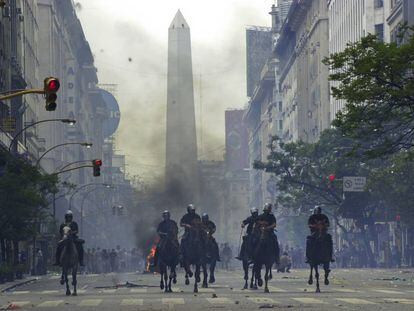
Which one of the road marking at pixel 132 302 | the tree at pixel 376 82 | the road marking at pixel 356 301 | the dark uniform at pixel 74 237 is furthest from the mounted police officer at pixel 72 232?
the tree at pixel 376 82

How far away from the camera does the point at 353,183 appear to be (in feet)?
317

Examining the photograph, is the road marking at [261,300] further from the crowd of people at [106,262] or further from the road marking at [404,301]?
the crowd of people at [106,262]

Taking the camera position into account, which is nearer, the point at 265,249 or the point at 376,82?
the point at 265,249

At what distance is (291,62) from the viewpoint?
195750mm

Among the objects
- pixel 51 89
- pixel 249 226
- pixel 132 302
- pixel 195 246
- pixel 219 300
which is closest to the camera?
pixel 51 89

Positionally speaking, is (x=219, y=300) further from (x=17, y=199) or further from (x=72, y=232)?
(x=17, y=199)

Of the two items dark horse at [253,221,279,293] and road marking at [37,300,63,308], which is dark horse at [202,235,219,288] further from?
road marking at [37,300,63,308]

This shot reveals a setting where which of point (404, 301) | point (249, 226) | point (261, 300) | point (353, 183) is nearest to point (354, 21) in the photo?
point (353, 183)

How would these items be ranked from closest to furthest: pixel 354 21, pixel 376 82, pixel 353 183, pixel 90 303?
pixel 90 303 → pixel 376 82 → pixel 353 183 → pixel 354 21

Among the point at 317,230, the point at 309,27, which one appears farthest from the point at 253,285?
the point at 309,27

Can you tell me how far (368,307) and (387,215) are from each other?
70.9 metres

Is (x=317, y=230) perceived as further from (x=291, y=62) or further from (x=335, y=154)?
(x=291, y=62)

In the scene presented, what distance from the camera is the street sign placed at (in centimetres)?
9625

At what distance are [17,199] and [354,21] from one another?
222 ft
